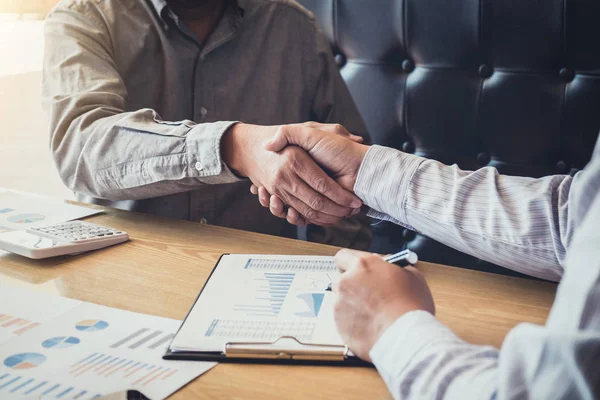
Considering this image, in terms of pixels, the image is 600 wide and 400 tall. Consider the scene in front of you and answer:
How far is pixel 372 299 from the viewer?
25.0 inches

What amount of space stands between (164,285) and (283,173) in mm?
314

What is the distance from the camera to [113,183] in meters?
1.14

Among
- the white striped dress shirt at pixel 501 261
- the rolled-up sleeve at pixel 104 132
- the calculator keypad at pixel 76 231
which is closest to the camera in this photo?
the white striped dress shirt at pixel 501 261

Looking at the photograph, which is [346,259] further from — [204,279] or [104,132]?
[104,132]

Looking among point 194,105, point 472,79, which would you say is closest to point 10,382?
point 194,105

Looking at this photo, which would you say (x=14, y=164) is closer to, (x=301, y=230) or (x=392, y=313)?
(x=301, y=230)

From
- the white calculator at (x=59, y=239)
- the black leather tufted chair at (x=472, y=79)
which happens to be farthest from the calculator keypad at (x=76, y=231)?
the black leather tufted chair at (x=472, y=79)

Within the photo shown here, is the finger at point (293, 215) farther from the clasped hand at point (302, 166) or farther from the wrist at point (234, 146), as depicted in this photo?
the wrist at point (234, 146)

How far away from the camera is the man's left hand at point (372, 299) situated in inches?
24.5

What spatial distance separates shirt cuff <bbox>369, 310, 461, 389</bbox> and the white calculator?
54 cm

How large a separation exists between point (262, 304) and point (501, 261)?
0.35 meters

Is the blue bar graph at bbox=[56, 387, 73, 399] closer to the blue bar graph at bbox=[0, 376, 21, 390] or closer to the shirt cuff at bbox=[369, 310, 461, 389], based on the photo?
the blue bar graph at bbox=[0, 376, 21, 390]

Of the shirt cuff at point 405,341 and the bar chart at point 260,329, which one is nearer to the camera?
the shirt cuff at point 405,341

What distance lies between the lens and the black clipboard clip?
2.14 ft
